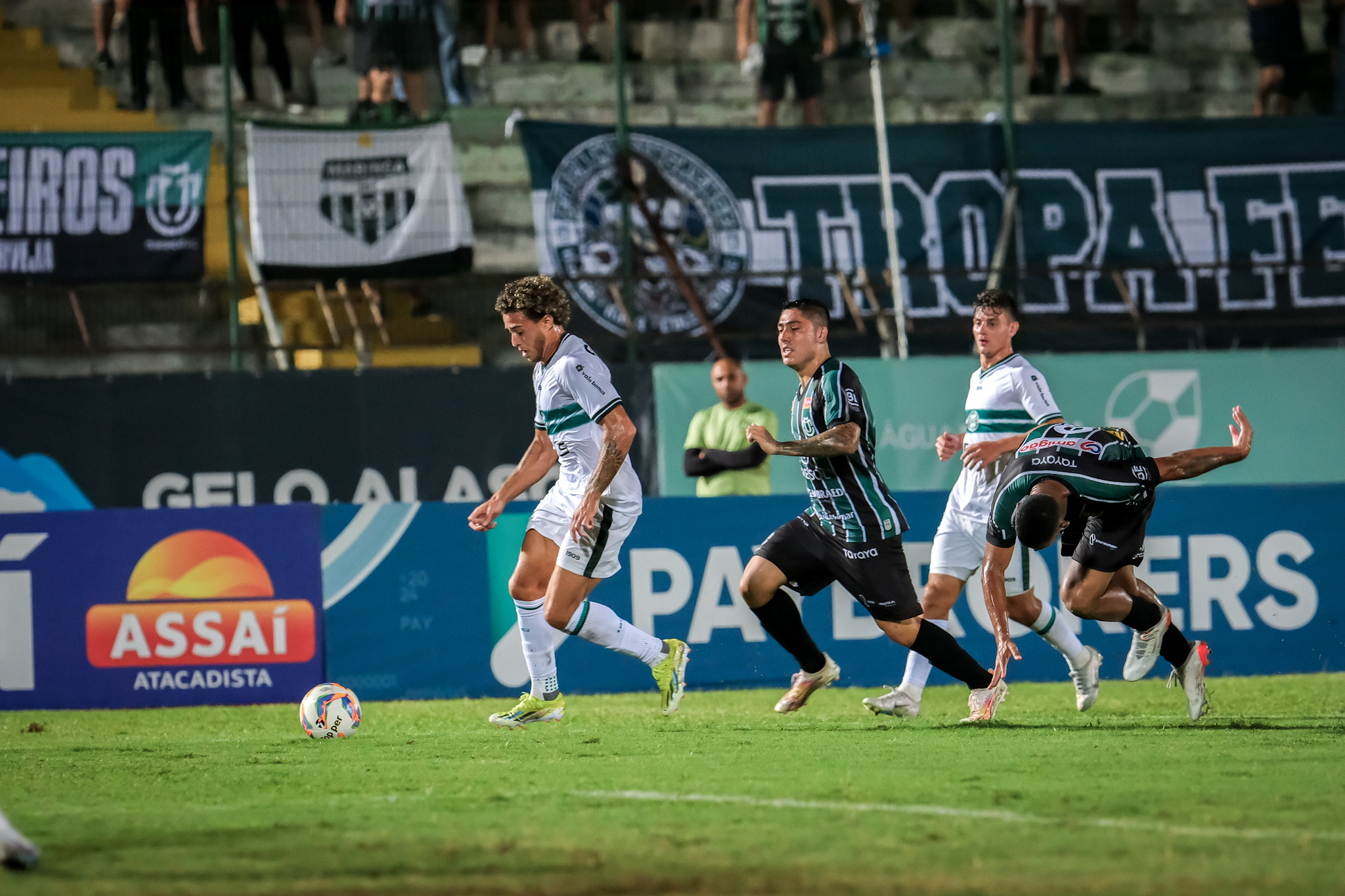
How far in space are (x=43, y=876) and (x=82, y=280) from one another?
387 inches

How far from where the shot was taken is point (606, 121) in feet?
51.6

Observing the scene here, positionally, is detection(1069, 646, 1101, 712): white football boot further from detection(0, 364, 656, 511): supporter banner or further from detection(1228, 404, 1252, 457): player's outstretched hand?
detection(0, 364, 656, 511): supporter banner

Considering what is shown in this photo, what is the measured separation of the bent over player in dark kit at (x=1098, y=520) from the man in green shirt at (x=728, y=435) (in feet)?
10.2

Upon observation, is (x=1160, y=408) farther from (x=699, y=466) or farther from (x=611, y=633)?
(x=611, y=633)

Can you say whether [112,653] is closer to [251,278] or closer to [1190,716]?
[251,278]

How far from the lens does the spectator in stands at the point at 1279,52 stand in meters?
15.9

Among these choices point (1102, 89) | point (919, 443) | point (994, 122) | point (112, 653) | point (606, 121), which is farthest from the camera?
point (1102, 89)

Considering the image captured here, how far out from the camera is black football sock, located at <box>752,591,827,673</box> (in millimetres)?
7988

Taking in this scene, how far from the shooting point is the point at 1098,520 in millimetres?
7746

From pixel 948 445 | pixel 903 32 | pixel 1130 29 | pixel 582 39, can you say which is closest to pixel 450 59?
pixel 582 39

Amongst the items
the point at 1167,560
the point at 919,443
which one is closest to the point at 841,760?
the point at 1167,560

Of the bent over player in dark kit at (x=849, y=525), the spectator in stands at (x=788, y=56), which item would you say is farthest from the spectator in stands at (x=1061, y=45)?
the bent over player in dark kit at (x=849, y=525)

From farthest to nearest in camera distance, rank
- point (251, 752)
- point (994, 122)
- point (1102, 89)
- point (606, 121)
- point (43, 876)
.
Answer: point (1102, 89), point (606, 121), point (994, 122), point (251, 752), point (43, 876)

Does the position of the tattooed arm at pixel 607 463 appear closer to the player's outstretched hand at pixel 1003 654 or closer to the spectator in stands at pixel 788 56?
the player's outstretched hand at pixel 1003 654
